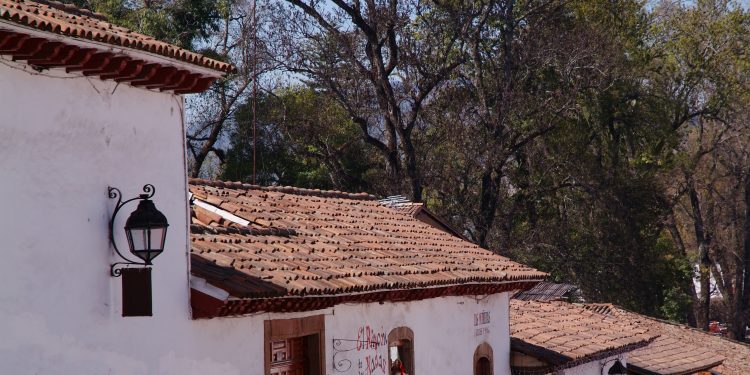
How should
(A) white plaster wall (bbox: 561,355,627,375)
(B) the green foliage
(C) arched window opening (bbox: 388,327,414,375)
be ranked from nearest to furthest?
(C) arched window opening (bbox: 388,327,414,375)
(A) white plaster wall (bbox: 561,355,627,375)
(B) the green foliage

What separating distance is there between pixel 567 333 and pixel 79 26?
11.9 meters

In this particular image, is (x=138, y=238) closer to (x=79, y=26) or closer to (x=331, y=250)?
(x=79, y=26)

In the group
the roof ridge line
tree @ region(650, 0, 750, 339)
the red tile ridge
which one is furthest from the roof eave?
tree @ region(650, 0, 750, 339)

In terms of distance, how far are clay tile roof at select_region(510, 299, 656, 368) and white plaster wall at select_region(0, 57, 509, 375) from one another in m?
7.29

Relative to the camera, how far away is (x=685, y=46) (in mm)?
Answer: 36594

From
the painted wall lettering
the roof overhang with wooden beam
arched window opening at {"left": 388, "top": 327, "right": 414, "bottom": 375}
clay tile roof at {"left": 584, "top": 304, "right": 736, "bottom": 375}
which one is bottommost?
clay tile roof at {"left": 584, "top": 304, "right": 736, "bottom": 375}

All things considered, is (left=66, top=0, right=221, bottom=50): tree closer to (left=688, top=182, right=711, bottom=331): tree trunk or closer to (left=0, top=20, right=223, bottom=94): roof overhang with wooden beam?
(left=688, top=182, right=711, bottom=331): tree trunk

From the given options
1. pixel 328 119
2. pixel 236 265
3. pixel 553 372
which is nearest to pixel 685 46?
pixel 328 119

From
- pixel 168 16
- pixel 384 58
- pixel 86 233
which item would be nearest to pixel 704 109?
pixel 384 58

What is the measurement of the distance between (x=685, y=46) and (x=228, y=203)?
1100 inches

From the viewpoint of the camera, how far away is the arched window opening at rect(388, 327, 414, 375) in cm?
1218

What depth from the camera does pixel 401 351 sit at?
41.7 feet

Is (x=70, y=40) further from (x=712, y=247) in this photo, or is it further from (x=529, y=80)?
(x=712, y=247)

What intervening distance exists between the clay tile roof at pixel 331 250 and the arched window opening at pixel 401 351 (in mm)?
462
